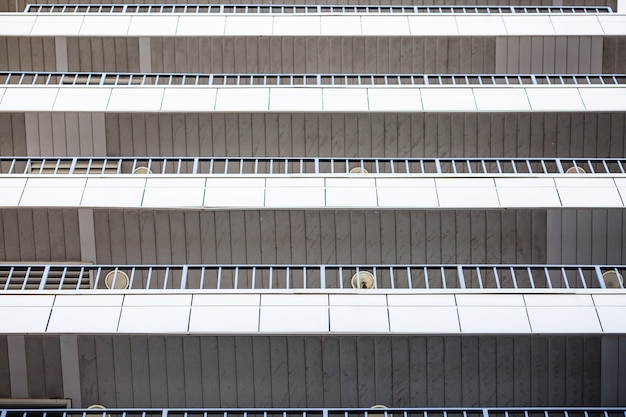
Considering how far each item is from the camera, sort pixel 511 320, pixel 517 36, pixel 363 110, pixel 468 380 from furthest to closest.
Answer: pixel 517 36 < pixel 363 110 < pixel 468 380 < pixel 511 320

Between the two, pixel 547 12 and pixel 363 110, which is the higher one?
pixel 547 12

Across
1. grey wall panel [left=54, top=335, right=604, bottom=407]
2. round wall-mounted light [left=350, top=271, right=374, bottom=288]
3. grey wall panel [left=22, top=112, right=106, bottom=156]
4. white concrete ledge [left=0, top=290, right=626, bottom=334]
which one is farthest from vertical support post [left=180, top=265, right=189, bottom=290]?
grey wall panel [left=22, top=112, right=106, bottom=156]

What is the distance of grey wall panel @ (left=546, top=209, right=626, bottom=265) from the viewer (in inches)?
650

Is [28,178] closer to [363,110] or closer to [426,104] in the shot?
[363,110]

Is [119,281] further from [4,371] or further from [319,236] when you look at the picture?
[319,236]

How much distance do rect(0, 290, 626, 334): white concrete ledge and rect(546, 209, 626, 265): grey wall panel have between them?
94.6 inches

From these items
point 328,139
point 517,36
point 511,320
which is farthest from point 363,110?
point 511,320

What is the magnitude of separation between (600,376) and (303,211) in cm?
591

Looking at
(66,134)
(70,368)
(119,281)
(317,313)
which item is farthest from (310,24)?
(70,368)

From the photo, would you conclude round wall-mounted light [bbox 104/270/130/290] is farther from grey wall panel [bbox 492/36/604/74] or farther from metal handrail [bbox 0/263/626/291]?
grey wall panel [bbox 492/36/604/74]

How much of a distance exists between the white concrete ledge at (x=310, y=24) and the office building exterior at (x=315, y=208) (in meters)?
0.06

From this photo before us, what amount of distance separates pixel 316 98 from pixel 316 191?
2.47 m

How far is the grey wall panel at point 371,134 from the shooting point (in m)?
17.8

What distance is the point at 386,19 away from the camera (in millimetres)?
18875
